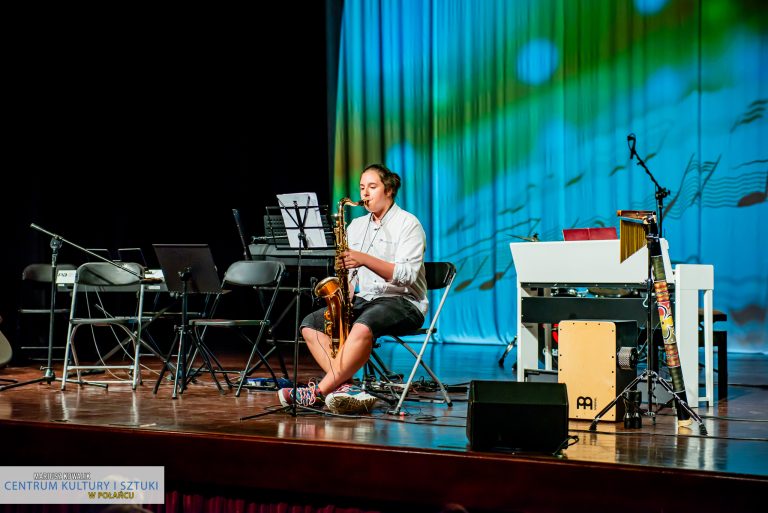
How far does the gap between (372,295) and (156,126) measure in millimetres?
5363

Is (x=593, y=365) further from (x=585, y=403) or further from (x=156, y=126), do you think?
(x=156, y=126)

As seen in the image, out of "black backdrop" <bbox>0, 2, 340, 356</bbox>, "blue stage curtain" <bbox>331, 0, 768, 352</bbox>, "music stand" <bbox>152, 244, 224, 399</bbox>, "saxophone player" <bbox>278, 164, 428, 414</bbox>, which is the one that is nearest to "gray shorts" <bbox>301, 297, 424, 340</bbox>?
"saxophone player" <bbox>278, 164, 428, 414</bbox>

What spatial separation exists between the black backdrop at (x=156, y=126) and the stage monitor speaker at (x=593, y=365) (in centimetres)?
555

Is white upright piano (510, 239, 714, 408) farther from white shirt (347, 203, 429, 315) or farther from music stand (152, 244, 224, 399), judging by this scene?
music stand (152, 244, 224, 399)

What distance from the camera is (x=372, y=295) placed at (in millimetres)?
4594

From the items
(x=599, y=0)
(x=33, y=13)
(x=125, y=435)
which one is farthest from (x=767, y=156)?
(x=33, y=13)

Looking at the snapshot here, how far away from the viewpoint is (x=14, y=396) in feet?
16.6

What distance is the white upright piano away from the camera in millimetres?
4465

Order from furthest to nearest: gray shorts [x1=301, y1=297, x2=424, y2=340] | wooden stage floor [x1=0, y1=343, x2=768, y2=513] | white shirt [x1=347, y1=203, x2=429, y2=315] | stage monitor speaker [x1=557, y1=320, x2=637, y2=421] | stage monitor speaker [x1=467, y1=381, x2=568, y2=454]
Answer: white shirt [x1=347, y1=203, x2=429, y2=315] → gray shorts [x1=301, y1=297, x2=424, y2=340] → stage monitor speaker [x1=557, y1=320, x2=637, y2=421] → stage monitor speaker [x1=467, y1=381, x2=568, y2=454] → wooden stage floor [x1=0, y1=343, x2=768, y2=513]

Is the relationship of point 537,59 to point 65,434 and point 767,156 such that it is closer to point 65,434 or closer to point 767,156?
point 767,156

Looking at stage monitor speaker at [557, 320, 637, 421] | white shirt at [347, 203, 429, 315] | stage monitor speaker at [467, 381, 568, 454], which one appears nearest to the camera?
stage monitor speaker at [467, 381, 568, 454]

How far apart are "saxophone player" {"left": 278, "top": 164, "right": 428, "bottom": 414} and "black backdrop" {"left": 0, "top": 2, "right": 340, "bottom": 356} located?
173 inches

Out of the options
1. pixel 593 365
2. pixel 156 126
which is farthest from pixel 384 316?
pixel 156 126

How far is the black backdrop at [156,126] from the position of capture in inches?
307
